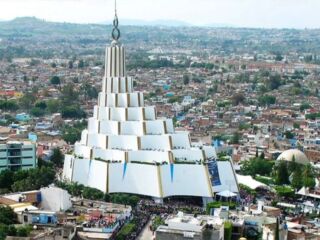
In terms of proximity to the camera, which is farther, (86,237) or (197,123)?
(197,123)

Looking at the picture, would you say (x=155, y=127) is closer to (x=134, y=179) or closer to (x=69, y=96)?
(x=134, y=179)

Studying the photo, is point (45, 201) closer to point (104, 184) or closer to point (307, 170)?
point (104, 184)

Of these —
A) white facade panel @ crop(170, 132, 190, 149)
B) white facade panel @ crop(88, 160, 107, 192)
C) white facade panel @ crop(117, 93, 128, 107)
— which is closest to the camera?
white facade panel @ crop(88, 160, 107, 192)

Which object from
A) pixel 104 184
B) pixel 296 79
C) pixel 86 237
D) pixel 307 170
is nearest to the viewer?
pixel 86 237

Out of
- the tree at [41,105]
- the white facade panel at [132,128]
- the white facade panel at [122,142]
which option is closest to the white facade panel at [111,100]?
the white facade panel at [132,128]

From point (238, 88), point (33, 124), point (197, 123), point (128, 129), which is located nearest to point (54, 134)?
point (33, 124)

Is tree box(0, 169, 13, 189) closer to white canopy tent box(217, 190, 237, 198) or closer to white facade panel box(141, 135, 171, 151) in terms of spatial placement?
white facade panel box(141, 135, 171, 151)

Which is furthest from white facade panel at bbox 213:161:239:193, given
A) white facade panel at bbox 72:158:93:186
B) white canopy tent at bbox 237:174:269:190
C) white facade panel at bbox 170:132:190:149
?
white facade panel at bbox 72:158:93:186

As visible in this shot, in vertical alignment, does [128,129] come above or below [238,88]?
above
